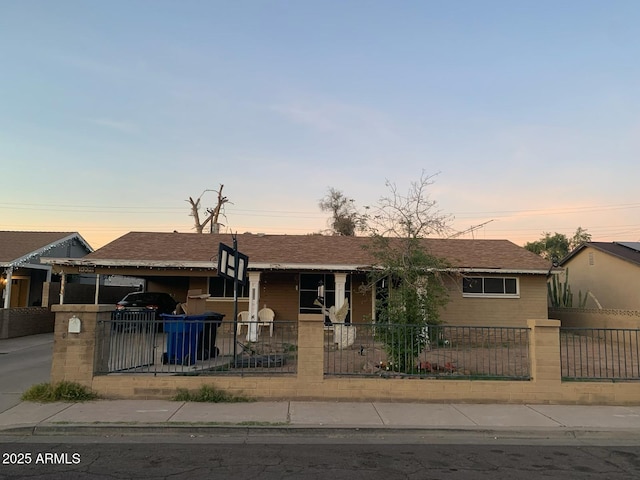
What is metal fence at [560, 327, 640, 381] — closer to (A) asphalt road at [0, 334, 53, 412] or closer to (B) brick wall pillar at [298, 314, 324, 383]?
(B) brick wall pillar at [298, 314, 324, 383]

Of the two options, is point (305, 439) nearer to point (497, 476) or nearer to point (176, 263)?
point (497, 476)

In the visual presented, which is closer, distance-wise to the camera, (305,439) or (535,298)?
(305,439)

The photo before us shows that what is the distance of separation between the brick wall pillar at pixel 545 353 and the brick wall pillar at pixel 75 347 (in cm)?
759

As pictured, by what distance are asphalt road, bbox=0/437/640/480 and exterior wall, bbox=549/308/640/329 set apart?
1237 cm

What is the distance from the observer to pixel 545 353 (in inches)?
344

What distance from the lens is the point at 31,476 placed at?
16.6 feet

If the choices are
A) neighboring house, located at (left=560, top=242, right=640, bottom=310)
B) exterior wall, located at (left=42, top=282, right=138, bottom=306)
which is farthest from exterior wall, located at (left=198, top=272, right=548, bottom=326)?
exterior wall, located at (left=42, top=282, right=138, bottom=306)

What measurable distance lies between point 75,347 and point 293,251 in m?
11.8

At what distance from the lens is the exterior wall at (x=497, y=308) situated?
18391 mm

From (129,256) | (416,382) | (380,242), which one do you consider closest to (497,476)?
(416,382)

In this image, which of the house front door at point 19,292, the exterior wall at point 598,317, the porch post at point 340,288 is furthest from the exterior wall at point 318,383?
the house front door at point 19,292

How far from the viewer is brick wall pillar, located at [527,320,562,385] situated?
8695mm

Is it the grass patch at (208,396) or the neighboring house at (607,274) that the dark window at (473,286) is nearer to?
the neighboring house at (607,274)

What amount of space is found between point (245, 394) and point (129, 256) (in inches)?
436
